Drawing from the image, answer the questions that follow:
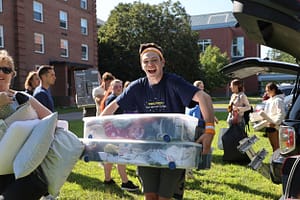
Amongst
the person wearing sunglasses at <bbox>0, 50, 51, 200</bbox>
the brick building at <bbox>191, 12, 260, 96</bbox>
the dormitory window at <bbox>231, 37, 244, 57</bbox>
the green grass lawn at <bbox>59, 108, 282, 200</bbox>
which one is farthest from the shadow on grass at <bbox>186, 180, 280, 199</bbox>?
the dormitory window at <bbox>231, 37, 244, 57</bbox>

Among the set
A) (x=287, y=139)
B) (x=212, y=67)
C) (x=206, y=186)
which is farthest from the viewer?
(x=212, y=67)

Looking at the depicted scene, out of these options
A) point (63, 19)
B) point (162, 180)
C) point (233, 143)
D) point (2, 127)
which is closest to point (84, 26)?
point (63, 19)

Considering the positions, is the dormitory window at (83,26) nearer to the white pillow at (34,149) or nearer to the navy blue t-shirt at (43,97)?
the navy blue t-shirt at (43,97)

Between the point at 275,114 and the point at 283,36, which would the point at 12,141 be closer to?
the point at 283,36

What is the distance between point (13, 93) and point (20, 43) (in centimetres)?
2387

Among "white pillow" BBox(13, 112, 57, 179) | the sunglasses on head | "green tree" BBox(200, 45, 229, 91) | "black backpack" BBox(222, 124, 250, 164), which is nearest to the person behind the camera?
"white pillow" BBox(13, 112, 57, 179)

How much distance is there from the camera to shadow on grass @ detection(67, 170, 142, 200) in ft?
17.6

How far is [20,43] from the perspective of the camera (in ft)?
82.7

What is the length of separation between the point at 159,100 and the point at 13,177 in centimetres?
131

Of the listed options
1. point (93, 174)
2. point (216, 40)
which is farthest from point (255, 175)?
point (216, 40)

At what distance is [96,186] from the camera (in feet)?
19.0

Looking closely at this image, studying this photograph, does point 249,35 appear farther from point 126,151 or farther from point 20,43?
point 20,43

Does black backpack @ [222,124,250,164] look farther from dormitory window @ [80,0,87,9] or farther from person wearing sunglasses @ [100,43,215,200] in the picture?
dormitory window @ [80,0,87,9]

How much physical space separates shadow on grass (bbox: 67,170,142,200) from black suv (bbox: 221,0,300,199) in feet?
7.29
